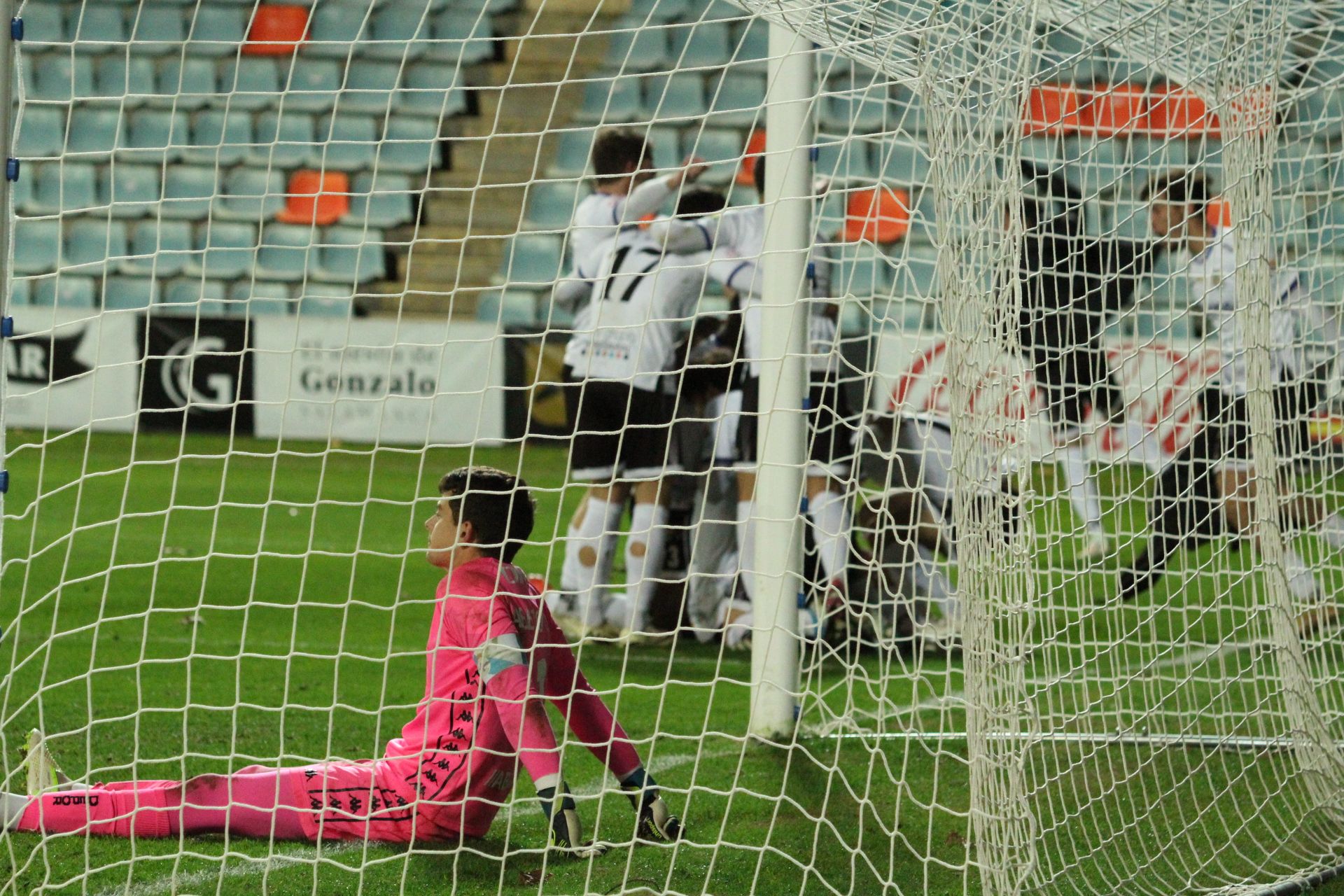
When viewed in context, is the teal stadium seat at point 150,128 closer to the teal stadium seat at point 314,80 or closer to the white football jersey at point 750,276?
the teal stadium seat at point 314,80

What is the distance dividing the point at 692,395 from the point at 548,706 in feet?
4.77

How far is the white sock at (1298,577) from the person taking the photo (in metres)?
4.00

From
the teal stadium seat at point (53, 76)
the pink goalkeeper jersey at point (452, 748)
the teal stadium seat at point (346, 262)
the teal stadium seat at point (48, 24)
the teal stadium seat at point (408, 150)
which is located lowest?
the pink goalkeeper jersey at point (452, 748)

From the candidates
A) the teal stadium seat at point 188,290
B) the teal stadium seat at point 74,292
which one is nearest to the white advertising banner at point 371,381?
the teal stadium seat at point 188,290

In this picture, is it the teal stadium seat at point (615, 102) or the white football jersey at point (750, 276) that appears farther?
the teal stadium seat at point (615, 102)

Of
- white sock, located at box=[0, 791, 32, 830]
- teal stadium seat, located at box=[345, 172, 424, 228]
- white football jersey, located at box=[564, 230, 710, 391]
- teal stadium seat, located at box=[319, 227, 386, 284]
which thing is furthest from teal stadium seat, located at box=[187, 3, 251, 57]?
white sock, located at box=[0, 791, 32, 830]

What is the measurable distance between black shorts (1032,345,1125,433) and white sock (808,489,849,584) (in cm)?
66

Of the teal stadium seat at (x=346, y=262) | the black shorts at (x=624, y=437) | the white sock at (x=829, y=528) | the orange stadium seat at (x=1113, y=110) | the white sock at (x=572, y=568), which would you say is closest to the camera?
the orange stadium seat at (x=1113, y=110)

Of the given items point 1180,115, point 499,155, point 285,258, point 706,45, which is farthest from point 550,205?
point 1180,115

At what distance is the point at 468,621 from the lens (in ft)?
9.77

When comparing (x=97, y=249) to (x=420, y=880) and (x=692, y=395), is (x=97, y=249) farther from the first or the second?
(x=420, y=880)

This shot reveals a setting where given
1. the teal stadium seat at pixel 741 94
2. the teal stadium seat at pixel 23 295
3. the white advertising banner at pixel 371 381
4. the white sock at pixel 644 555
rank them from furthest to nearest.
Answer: the teal stadium seat at pixel 741 94, the teal stadium seat at pixel 23 295, the white advertising banner at pixel 371 381, the white sock at pixel 644 555

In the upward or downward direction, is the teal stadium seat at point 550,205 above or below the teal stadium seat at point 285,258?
above

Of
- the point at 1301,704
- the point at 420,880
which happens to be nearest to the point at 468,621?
the point at 420,880
